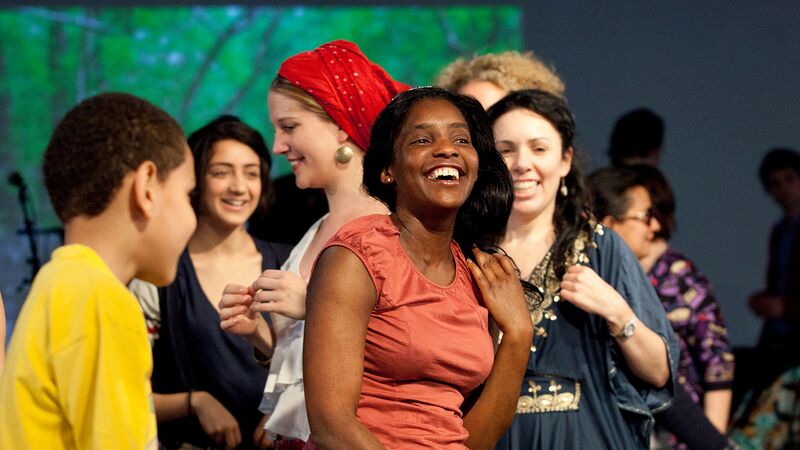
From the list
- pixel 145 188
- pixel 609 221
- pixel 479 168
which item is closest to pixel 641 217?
pixel 609 221

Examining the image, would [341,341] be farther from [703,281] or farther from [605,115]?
[605,115]

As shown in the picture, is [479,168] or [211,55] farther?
[211,55]

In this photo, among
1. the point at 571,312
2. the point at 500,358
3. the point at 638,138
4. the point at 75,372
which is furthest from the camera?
the point at 638,138

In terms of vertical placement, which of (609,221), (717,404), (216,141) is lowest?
(717,404)

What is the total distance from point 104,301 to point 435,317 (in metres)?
0.64

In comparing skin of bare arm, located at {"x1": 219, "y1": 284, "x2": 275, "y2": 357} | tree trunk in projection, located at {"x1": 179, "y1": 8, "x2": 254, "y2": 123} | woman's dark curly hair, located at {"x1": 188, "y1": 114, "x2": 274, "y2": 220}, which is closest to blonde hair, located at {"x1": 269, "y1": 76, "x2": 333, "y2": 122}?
skin of bare arm, located at {"x1": 219, "y1": 284, "x2": 275, "y2": 357}

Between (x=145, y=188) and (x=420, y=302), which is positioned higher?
(x=145, y=188)

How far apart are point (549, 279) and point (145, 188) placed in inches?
51.6

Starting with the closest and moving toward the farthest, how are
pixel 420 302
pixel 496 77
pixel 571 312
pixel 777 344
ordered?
1. pixel 420 302
2. pixel 571 312
3. pixel 496 77
4. pixel 777 344

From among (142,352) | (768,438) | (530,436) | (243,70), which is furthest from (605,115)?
(142,352)

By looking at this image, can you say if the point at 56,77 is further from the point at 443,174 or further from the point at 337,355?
the point at 337,355

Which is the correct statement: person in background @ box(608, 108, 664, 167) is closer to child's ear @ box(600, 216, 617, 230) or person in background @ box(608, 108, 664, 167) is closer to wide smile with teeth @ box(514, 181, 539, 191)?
child's ear @ box(600, 216, 617, 230)

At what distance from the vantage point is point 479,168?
97.7 inches

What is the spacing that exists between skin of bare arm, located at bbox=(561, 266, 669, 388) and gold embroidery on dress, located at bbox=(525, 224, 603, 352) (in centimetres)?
6
